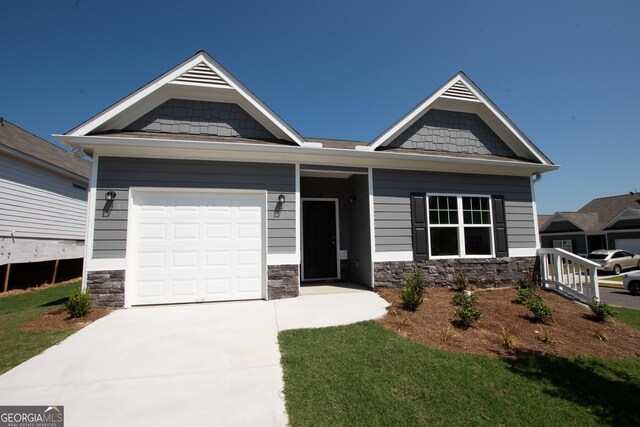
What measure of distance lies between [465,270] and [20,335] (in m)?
9.19

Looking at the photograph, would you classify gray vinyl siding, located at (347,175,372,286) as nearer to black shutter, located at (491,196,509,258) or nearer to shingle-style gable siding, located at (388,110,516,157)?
shingle-style gable siding, located at (388,110,516,157)

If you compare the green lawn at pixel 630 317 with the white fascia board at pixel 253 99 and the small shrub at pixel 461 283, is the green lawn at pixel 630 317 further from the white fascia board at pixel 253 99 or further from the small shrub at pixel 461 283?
the white fascia board at pixel 253 99

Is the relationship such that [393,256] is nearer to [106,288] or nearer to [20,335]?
[106,288]

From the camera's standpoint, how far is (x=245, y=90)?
22.8 feet

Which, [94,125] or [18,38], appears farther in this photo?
[18,38]

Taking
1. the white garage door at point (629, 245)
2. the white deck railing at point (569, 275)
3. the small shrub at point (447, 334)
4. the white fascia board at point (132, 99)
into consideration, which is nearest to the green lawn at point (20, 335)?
the white fascia board at point (132, 99)

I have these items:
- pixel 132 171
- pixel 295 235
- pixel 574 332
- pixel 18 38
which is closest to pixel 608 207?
pixel 574 332

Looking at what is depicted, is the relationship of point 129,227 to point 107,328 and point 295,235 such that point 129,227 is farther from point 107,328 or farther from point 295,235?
point 295,235

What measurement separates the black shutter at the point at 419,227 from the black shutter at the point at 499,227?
2.20 metres

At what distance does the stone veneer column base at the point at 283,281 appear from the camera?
6.56 m

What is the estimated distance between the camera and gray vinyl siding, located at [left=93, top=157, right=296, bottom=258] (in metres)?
6.00

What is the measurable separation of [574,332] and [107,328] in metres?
7.87

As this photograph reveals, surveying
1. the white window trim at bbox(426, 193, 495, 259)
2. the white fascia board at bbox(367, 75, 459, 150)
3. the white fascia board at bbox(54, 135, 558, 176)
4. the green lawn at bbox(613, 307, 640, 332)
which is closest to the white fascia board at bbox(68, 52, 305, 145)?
the white fascia board at bbox(54, 135, 558, 176)

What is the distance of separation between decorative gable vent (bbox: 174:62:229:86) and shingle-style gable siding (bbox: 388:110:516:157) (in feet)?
15.1
